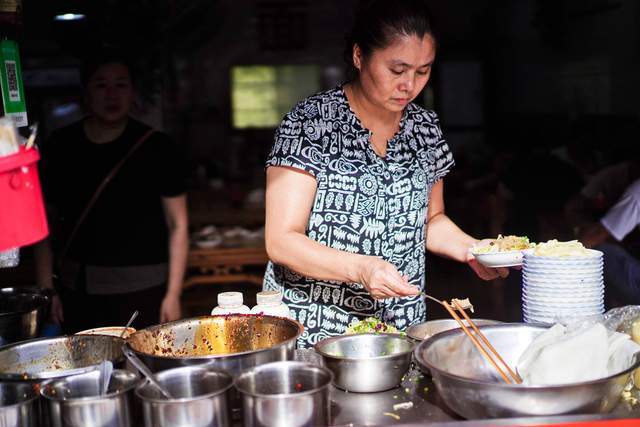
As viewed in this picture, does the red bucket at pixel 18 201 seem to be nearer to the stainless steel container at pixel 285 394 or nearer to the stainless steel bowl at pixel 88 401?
the stainless steel bowl at pixel 88 401

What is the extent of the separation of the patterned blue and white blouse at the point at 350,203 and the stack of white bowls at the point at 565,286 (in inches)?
23.4

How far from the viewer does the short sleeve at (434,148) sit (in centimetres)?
277

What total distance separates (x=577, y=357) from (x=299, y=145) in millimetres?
1157

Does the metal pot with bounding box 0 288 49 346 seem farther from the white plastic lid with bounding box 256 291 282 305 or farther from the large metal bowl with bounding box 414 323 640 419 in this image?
the large metal bowl with bounding box 414 323 640 419

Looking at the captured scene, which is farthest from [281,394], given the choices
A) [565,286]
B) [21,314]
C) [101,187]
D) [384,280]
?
[101,187]

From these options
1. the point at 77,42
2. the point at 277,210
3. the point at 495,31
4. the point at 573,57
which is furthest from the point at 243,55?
the point at 277,210

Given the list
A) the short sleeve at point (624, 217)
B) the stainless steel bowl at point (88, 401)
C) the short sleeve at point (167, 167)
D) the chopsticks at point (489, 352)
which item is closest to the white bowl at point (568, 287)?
the chopsticks at point (489, 352)

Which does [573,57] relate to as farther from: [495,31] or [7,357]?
[7,357]

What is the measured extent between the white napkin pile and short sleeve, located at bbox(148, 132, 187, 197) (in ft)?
7.46

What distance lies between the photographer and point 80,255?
3.62 meters

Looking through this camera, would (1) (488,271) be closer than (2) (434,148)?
Yes

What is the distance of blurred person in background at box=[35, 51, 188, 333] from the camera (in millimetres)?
3586

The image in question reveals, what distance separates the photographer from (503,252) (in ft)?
7.37

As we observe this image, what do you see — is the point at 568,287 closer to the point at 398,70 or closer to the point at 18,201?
the point at 398,70
